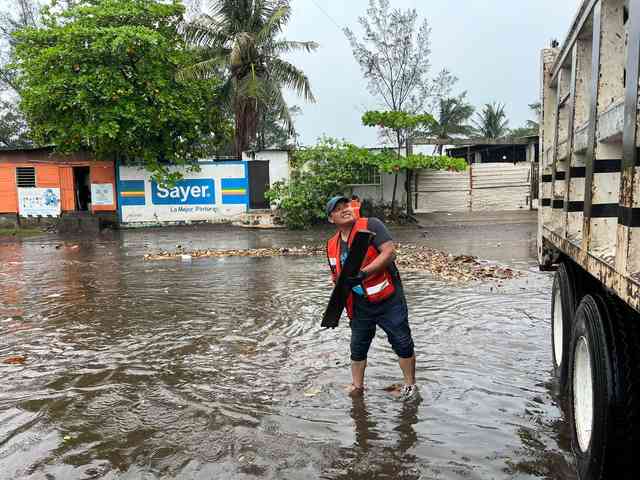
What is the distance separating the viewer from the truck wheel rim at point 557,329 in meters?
4.62

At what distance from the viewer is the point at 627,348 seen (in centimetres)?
244

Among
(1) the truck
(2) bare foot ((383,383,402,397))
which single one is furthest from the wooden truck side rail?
(2) bare foot ((383,383,402,397))

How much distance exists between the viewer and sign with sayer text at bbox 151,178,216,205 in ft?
73.5

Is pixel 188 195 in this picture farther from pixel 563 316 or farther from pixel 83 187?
pixel 563 316

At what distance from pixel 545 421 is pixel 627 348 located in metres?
1.67

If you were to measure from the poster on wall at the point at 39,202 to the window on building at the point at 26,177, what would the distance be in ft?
0.71

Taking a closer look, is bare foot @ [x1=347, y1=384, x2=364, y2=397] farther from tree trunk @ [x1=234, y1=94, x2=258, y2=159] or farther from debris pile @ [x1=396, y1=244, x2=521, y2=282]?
tree trunk @ [x1=234, y1=94, x2=258, y2=159]

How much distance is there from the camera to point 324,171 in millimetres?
20719

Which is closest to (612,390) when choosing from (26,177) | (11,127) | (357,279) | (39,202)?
(357,279)

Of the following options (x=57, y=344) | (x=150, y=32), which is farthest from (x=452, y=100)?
(x=57, y=344)

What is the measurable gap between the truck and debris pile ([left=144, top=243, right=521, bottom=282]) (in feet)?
20.4

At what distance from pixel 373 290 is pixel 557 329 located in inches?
69.6

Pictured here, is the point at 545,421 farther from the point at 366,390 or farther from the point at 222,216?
the point at 222,216

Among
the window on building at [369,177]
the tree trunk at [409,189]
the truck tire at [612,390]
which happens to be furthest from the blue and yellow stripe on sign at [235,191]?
the truck tire at [612,390]
